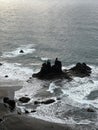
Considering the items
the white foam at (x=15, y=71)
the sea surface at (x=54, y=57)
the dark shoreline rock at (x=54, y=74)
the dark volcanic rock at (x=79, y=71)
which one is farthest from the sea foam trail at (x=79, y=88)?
the white foam at (x=15, y=71)

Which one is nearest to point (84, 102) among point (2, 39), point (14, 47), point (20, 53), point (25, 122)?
point (25, 122)

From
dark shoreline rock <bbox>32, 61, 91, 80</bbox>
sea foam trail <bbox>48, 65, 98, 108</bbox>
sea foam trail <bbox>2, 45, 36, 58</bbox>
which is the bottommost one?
sea foam trail <bbox>48, 65, 98, 108</bbox>

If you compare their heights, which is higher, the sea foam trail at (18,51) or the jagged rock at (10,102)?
the sea foam trail at (18,51)

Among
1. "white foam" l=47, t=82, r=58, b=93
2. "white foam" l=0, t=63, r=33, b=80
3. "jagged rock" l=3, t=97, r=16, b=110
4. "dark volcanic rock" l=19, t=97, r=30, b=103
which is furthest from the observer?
"white foam" l=0, t=63, r=33, b=80

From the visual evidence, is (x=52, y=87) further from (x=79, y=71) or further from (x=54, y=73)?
(x=79, y=71)

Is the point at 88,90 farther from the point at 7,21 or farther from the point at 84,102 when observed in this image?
the point at 7,21

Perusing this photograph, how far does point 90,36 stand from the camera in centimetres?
12000

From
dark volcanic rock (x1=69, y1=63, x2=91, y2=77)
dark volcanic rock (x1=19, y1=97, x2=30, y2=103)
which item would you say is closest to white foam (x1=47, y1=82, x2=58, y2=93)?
dark volcanic rock (x1=19, y1=97, x2=30, y2=103)

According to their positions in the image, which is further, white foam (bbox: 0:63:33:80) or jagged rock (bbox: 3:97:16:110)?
white foam (bbox: 0:63:33:80)

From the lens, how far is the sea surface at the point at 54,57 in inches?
2393

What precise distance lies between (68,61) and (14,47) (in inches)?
888

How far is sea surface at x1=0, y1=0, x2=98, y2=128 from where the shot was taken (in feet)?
199

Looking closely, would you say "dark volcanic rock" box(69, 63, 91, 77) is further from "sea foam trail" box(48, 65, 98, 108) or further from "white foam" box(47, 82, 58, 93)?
"white foam" box(47, 82, 58, 93)

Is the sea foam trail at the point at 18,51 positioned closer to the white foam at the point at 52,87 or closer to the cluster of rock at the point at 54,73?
the cluster of rock at the point at 54,73
